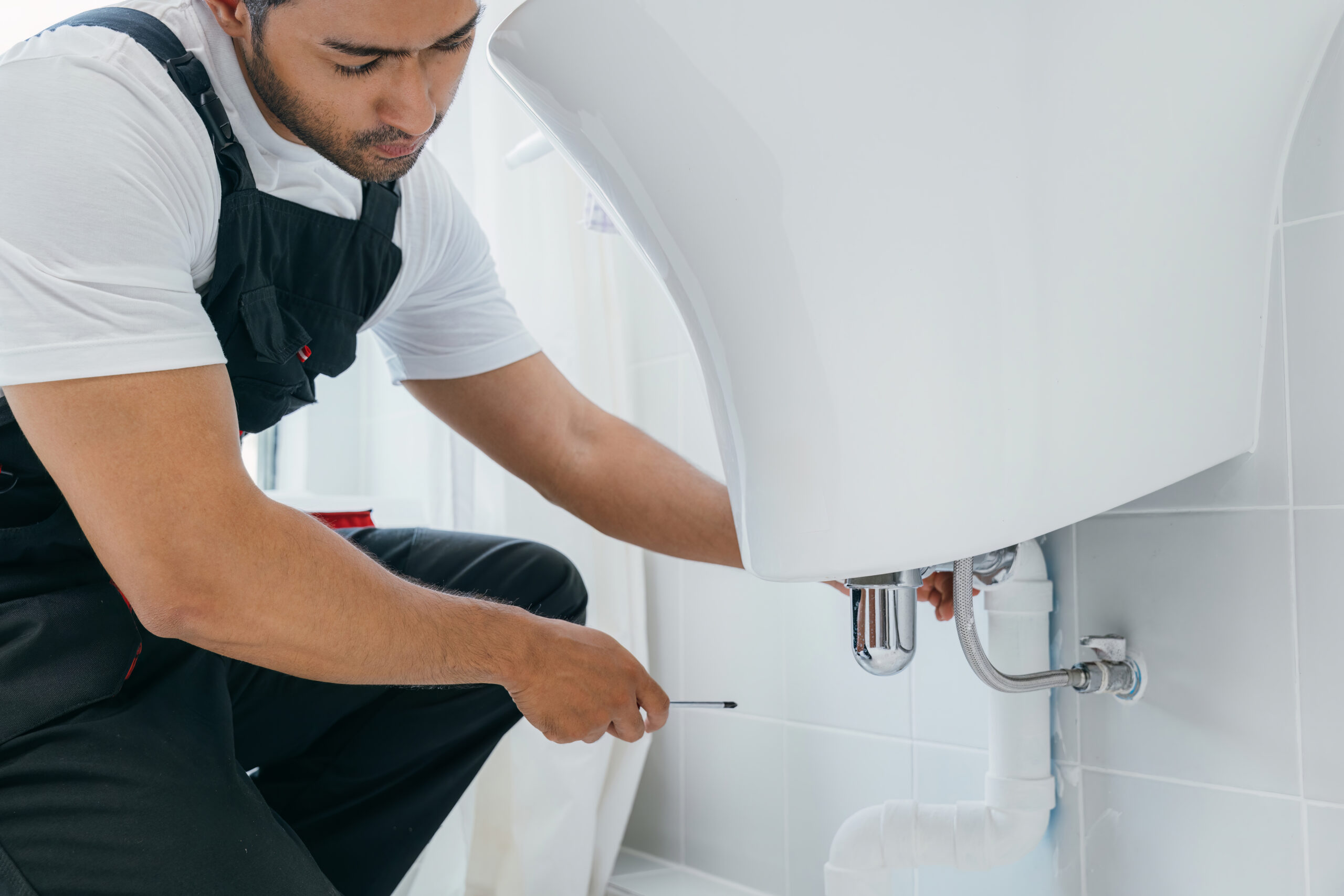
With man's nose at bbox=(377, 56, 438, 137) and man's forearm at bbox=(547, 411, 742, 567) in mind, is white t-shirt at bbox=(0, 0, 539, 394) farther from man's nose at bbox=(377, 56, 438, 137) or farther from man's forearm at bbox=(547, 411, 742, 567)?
man's forearm at bbox=(547, 411, 742, 567)

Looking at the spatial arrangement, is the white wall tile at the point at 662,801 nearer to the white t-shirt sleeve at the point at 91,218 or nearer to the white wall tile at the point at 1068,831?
the white wall tile at the point at 1068,831

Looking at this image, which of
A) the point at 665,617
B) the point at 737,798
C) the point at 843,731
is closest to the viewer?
the point at 843,731

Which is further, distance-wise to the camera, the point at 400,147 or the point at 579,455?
the point at 579,455

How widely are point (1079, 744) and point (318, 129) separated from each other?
79 centimetres

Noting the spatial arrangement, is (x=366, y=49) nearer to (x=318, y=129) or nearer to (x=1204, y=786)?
(x=318, y=129)

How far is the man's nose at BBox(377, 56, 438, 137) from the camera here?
2.39 ft

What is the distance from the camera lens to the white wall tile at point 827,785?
1.01 meters

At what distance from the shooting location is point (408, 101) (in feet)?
2.42

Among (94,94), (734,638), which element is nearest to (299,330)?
(94,94)

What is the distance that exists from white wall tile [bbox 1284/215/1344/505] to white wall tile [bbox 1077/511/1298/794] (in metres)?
0.04

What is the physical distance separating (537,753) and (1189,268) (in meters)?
0.83

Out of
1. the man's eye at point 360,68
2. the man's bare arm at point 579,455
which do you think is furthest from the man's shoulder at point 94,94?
the man's bare arm at point 579,455

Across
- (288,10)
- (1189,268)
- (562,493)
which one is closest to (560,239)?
(562,493)

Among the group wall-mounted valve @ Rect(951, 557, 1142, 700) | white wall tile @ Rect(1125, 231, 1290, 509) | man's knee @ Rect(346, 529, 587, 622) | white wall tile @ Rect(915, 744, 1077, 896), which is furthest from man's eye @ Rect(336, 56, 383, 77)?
white wall tile @ Rect(915, 744, 1077, 896)
